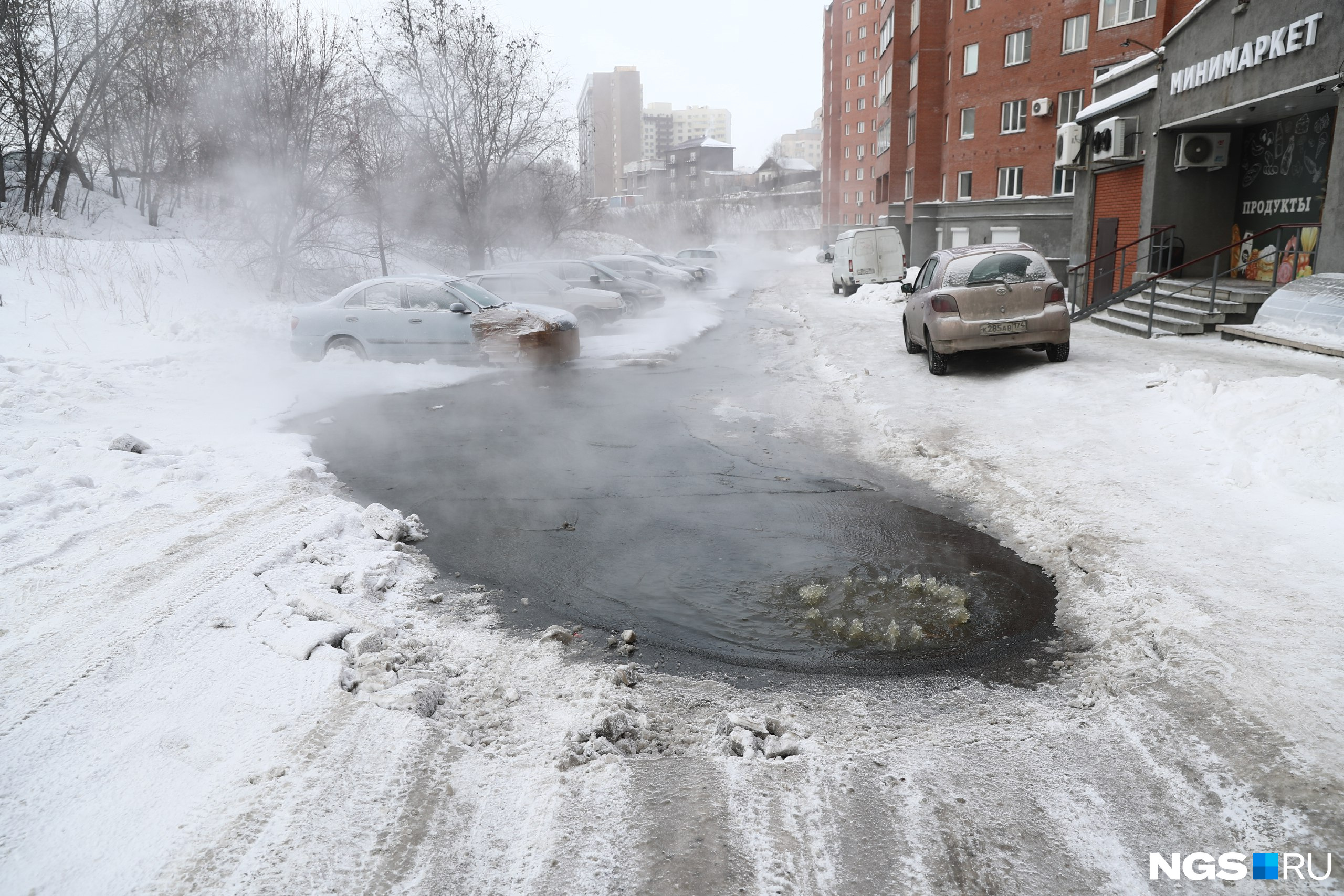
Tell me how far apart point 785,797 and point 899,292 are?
20.7m

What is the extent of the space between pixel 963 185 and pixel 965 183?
0.27 feet

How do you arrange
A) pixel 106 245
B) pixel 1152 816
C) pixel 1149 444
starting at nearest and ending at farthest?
pixel 1152 816, pixel 1149 444, pixel 106 245

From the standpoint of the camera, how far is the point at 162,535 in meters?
5.25

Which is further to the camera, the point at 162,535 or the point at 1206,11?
the point at 1206,11

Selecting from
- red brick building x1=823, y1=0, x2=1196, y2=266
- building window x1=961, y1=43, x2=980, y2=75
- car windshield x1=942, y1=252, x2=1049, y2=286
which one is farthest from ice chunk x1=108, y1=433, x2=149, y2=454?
building window x1=961, y1=43, x2=980, y2=75

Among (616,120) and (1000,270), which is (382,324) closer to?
(1000,270)

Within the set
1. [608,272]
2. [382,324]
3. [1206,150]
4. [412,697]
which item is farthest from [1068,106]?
[412,697]

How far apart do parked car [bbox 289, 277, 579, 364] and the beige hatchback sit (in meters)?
5.86

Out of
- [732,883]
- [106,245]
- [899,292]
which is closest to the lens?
[732,883]

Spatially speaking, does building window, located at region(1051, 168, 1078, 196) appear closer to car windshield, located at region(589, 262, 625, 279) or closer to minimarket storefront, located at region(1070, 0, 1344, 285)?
minimarket storefront, located at region(1070, 0, 1344, 285)

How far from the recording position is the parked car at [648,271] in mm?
25656

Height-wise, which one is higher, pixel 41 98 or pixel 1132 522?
pixel 41 98

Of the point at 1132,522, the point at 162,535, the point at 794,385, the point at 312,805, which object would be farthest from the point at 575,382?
the point at 312,805

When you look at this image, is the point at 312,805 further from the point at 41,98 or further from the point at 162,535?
the point at 41,98
